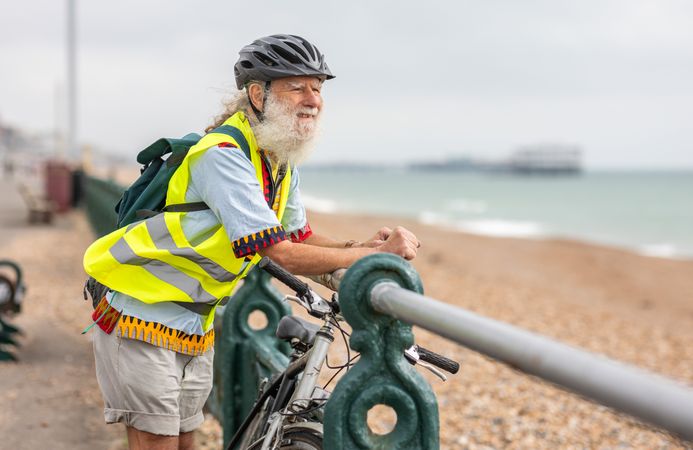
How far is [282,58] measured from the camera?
2537mm

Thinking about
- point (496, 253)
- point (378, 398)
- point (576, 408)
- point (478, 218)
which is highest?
point (378, 398)

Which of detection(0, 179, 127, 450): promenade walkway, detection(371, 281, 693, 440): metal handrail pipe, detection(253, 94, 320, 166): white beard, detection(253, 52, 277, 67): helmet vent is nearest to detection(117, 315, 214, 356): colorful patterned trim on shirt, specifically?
detection(253, 94, 320, 166): white beard

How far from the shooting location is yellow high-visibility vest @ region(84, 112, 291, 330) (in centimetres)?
250

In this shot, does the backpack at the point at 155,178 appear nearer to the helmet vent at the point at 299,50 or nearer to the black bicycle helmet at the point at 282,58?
the black bicycle helmet at the point at 282,58

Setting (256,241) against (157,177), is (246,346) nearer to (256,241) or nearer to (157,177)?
(157,177)

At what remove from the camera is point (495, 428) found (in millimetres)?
5961

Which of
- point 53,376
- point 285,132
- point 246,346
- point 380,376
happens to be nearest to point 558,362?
point 380,376

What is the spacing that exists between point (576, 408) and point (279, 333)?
187 inches

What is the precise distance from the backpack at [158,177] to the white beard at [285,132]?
7 cm

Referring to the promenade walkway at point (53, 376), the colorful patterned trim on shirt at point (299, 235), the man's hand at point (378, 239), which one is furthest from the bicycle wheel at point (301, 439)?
the promenade walkway at point (53, 376)

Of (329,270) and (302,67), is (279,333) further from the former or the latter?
(302,67)

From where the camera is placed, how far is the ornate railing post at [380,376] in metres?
1.76

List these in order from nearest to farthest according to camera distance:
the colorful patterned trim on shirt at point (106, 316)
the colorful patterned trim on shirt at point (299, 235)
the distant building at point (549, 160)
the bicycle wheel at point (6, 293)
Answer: the colorful patterned trim on shirt at point (106, 316), the colorful patterned trim on shirt at point (299, 235), the bicycle wheel at point (6, 293), the distant building at point (549, 160)

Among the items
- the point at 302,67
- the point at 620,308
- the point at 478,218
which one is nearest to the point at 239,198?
the point at 302,67
